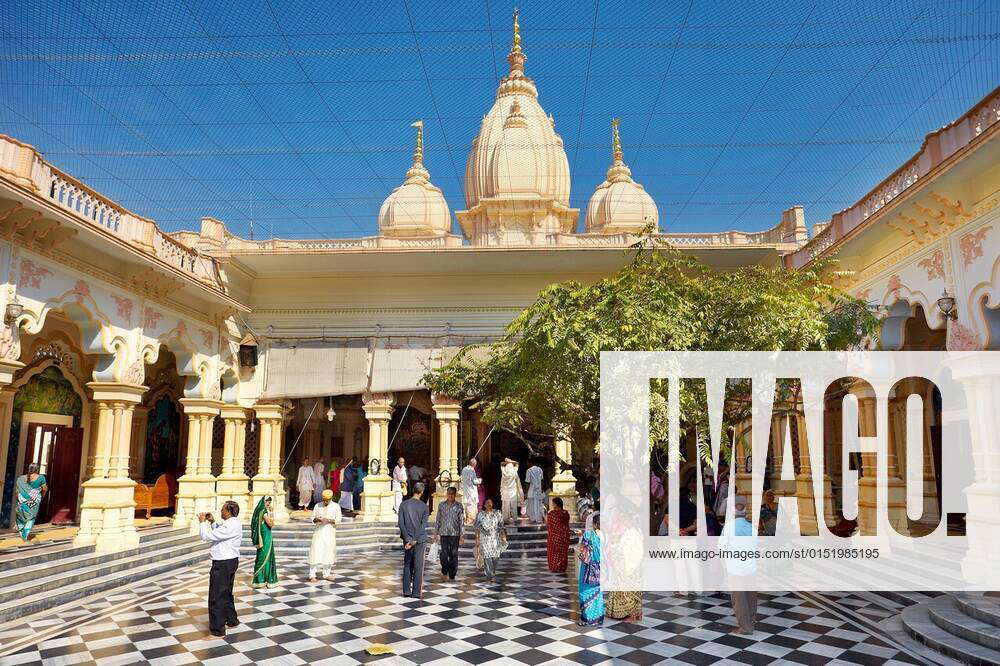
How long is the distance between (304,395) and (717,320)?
9.99 m

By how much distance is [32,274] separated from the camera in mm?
8438

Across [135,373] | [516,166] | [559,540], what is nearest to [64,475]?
[135,373]

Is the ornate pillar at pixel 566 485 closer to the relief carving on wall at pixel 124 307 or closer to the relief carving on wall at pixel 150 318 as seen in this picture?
the relief carving on wall at pixel 150 318

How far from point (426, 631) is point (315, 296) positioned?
387 inches

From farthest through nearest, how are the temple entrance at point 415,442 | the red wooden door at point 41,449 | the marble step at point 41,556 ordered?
1. the temple entrance at point 415,442
2. the red wooden door at point 41,449
3. the marble step at point 41,556

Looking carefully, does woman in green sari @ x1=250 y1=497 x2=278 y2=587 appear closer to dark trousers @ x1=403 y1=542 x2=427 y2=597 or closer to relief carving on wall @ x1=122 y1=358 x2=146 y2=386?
dark trousers @ x1=403 y1=542 x2=427 y2=597

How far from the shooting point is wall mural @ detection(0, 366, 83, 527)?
463 inches

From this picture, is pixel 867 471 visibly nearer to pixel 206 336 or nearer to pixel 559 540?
pixel 559 540

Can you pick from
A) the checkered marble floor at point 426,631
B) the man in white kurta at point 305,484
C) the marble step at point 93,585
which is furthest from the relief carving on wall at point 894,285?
the man in white kurta at point 305,484

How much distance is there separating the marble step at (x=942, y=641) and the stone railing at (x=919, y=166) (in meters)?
5.05

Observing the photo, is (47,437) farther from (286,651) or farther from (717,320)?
(717,320)

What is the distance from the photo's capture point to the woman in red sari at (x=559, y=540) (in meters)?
9.54

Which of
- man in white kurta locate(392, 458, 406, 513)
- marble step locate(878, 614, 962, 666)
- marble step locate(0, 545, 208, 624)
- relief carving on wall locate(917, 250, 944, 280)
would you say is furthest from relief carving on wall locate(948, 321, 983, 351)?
marble step locate(0, 545, 208, 624)

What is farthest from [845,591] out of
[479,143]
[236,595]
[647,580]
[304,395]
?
[479,143]
